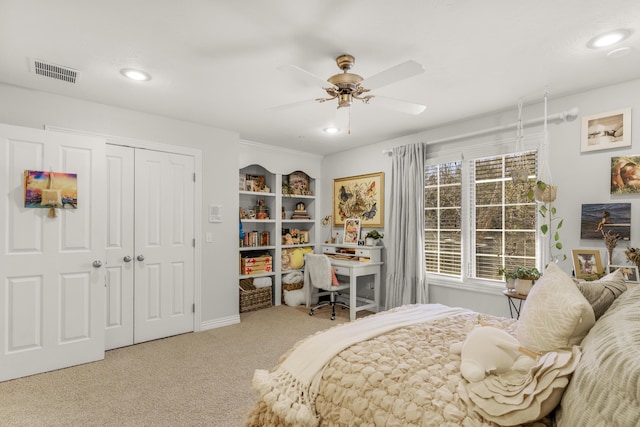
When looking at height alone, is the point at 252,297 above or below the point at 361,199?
below

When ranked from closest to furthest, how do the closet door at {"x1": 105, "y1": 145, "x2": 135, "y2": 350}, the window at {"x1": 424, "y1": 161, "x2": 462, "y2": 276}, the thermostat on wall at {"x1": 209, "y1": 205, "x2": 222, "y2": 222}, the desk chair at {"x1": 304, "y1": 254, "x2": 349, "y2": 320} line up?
1. the closet door at {"x1": 105, "y1": 145, "x2": 135, "y2": 350}
2. the window at {"x1": 424, "y1": 161, "x2": 462, "y2": 276}
3. the thermostat on wall at {"x1": 209, "y1": 205, "x2": 222, "y2": 222}
4. the desk chair at {"x1": 304, "y1": 254, "x2": 349, "y2": 320}

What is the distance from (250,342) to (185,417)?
55.1 inches

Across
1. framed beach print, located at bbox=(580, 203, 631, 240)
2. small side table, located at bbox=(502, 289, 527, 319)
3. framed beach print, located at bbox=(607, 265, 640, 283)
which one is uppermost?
framed beach print, located at bbox=(580, 203, 631, 240)

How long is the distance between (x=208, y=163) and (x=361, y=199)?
90.2 inches

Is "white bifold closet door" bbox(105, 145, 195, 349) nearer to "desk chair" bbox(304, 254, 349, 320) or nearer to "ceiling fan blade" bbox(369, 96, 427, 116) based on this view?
"desk chair" bbox(304, 254, 349, 320)

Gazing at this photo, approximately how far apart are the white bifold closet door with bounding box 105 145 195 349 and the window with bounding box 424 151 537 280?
9.79ft

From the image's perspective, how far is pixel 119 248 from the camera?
3502 mm

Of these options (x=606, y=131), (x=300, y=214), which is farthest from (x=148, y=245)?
(x=606, y=131)

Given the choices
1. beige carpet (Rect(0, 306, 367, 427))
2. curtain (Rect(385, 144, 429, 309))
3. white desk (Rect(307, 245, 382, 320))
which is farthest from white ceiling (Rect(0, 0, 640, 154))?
beige carpet (Rect(0, 306, 367, 427))

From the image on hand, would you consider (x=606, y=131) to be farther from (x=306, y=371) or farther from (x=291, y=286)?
(x=291, y=286)

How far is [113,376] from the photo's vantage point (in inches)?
111

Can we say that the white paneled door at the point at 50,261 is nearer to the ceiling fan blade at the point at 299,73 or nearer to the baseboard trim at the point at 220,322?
the baseboard trim at the point at 220,322

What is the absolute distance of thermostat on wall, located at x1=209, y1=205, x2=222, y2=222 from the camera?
414 centimetres

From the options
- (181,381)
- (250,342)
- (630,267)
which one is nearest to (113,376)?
(181,381)
